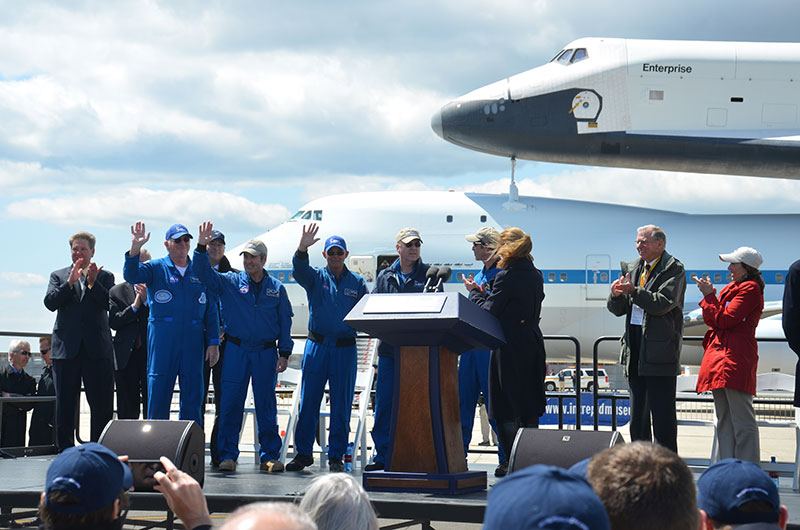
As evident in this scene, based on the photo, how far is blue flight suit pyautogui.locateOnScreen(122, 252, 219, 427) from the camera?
6484 millimetres

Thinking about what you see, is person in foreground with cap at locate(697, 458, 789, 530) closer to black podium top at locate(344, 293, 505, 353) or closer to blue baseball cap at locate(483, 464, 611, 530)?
blue baseball cap at locate(483, 464, 611, 530)

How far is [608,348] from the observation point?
19.4 m

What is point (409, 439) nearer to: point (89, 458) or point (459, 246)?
point (89, 458)

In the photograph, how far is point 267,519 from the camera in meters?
1.65

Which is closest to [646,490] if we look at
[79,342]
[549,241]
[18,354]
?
[79,342]

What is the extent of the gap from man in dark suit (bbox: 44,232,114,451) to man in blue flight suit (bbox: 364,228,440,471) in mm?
2265

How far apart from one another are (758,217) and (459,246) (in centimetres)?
660

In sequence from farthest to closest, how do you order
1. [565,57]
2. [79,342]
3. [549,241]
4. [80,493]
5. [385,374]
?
[565,57] < [549,241] < [79,342] < [385,374] < [80,493]

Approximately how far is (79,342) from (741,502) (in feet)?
19.0

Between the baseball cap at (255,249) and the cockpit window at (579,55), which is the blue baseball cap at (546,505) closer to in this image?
the baseball cap at (255,249)

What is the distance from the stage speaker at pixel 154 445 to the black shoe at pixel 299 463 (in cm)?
125

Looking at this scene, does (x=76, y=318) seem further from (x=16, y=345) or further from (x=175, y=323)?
(x=16, y=345)

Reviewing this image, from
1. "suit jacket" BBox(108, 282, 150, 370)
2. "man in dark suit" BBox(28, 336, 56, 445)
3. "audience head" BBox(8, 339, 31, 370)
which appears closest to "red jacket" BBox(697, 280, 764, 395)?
"suit jacket" BBox(108, 282, 150, 370)

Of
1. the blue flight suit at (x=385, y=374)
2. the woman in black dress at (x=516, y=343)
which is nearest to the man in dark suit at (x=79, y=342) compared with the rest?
the blue flight suit at (x=385, y=374)
